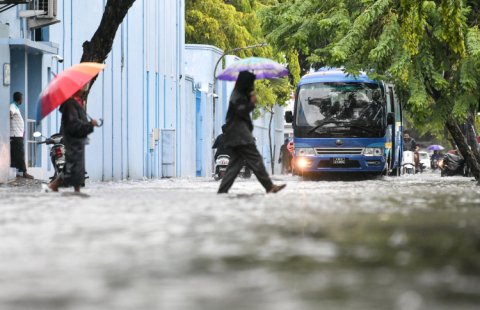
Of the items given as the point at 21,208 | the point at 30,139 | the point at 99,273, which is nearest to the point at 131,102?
the point at 30,139

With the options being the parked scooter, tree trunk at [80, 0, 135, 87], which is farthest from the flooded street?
the parked scooter

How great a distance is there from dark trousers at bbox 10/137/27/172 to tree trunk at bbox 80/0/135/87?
2527 millimetres

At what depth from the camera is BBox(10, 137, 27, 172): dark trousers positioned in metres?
27.8

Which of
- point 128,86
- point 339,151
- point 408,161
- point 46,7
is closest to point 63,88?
point 46,7

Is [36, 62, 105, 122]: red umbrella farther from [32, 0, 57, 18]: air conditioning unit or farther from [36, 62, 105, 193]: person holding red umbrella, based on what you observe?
[32, 0, 57, 18]: air conditioning unit

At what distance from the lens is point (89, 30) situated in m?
35.6

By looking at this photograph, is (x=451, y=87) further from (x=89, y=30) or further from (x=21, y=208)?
(x=21, y=208)

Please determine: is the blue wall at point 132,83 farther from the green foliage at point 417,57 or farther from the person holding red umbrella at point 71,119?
the person holding red umbrella at point 71,119

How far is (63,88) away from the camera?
62.4ft

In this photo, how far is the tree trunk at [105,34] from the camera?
1047 inches

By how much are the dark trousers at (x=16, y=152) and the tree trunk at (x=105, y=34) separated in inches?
99.5

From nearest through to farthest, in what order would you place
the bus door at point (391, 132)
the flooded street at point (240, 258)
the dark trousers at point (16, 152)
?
1. the flooded street at point (240, 258)
2. the dark trousers at point (16, 152)
3. the bus door at point (391, 132)

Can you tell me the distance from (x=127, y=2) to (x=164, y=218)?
1498cm

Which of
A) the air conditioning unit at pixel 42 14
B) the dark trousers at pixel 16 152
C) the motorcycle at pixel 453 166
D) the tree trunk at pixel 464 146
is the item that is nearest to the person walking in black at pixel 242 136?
the dark trousers at pixel 16 152
